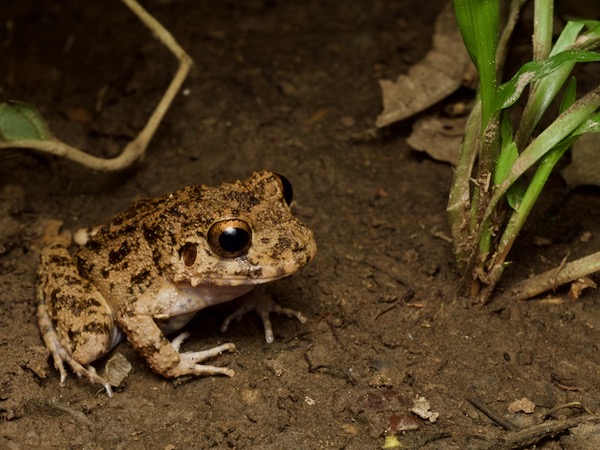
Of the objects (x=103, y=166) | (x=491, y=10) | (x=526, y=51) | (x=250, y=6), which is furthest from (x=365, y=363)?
(x=250, y=6)

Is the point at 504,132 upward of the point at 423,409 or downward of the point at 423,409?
upward

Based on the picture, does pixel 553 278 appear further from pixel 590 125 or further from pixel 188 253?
pixel 188 253

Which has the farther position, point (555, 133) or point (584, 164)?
point (584, 164)

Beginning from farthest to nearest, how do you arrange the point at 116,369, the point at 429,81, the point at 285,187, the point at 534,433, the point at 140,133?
the point at 429,81 → the point at 140,133 → the point at 285,187 → the point at 116,369 → the point at 534,433

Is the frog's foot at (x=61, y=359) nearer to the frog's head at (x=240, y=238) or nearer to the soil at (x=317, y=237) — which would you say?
the soil at (x=317, y=237)

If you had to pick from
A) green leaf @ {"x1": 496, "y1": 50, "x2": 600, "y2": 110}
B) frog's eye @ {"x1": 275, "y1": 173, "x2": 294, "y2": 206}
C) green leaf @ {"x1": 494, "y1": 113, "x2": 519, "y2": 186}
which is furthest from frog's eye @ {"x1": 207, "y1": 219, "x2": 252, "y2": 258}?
green leaf @ {"x1": 496, "y1": 50, "x2": 600, "y2": 110}

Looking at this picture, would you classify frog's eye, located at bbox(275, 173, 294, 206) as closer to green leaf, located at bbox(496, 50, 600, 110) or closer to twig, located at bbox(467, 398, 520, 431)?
green leaf, located at bbox(496, 50, 600, 110)

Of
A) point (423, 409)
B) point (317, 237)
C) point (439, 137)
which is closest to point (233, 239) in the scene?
point (317, 237)

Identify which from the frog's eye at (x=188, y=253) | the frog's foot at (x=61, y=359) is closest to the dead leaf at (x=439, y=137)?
the frog's eye at (x=188, y=253)
